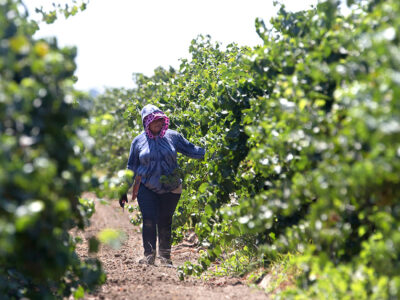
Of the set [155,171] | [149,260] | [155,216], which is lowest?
[149,260]

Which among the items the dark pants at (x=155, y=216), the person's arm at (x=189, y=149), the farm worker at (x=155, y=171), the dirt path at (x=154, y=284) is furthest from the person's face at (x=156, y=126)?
the dirt path at (x=154, y=284)

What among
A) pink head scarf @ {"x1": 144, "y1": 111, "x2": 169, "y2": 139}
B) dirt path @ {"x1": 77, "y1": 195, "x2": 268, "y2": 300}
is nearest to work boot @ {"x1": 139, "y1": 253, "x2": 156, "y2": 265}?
dirt path @ {"x1": 77, "y1": 195, "x2": 268, "y2": 300}

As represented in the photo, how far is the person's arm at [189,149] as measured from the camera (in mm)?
7203

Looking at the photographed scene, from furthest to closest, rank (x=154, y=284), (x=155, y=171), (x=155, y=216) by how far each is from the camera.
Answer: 1. (x=155, y=216)
2. (x=155, y=171)
3. (x=154, y=284)

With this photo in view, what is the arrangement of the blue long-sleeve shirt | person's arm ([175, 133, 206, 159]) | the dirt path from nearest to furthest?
the dirt path
the blue long-sleeve shirt
person's arm ([175, 133, 206, 159])

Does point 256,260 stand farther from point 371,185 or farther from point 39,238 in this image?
point 39,238

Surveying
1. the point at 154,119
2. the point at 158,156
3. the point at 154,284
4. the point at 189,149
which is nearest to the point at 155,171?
the point at 158,156

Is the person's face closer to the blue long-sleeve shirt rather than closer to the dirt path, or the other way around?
the blue long-sleeve shirt

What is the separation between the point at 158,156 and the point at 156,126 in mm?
369

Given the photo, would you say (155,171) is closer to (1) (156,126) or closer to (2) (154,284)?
(1) (156,126)

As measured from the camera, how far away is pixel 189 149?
23.9 ft

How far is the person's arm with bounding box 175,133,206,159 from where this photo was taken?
7203 millimetres

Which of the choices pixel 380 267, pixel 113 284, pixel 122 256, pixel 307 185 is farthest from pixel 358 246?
pixel 122 256

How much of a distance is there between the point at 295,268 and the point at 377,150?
2293 mm
